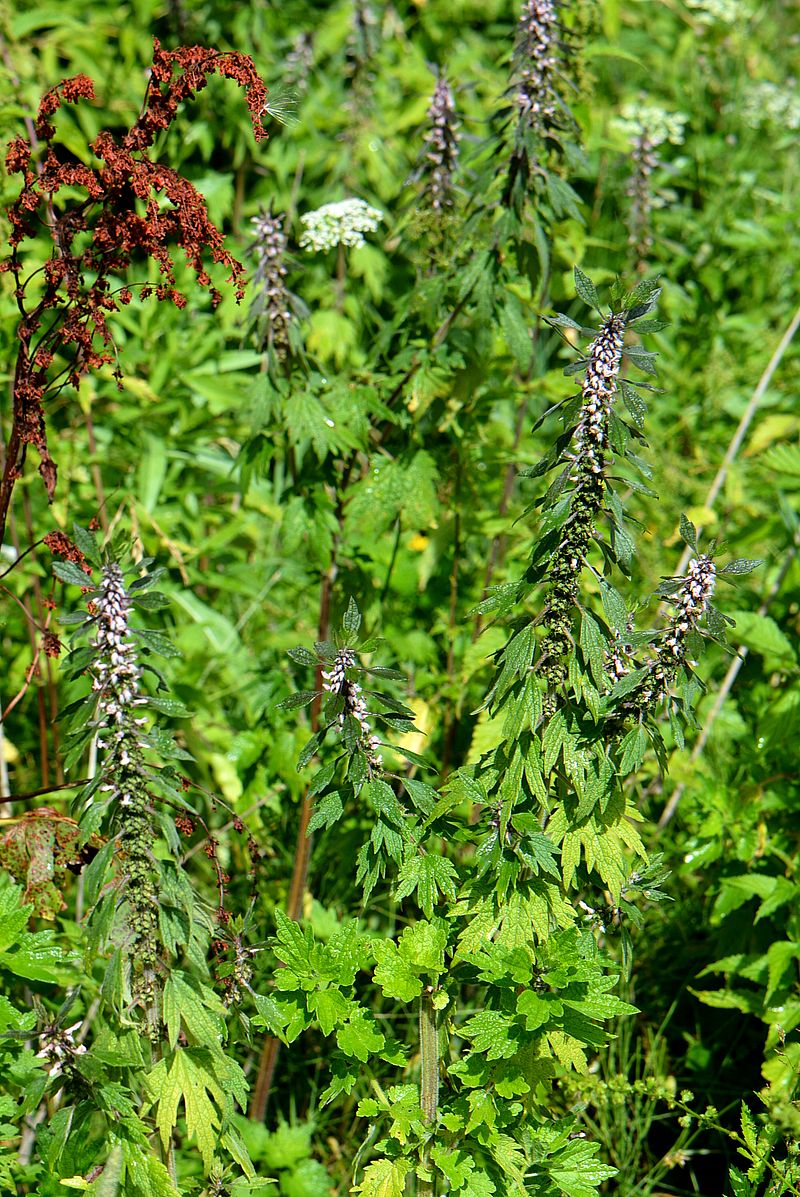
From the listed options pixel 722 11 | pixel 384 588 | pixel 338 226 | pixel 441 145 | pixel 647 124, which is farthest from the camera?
pixel 722 11

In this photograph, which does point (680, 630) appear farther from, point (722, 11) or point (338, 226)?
point (722, 11)

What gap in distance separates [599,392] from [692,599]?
32cm

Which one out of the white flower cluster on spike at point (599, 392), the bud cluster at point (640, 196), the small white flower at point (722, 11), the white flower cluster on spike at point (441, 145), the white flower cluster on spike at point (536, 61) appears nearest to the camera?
the white flower cluster on spike at point (599, 392)

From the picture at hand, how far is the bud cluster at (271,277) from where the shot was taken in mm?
2213

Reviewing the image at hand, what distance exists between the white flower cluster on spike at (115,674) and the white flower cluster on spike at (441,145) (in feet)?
4.34

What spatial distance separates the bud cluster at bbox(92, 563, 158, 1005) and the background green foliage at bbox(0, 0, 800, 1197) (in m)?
0.08

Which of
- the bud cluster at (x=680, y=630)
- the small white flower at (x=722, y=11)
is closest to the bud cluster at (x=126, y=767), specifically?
the bud cluster at (x=680, y=630)

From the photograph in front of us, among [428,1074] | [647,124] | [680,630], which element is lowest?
[428,1074]

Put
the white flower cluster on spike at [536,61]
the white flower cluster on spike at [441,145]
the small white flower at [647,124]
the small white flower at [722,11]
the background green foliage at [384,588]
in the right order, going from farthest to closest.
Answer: the small white flower at [722,11], the small white flower at [647,124], the white flower cluster on spike at [441,145], the white flower cluster on spike at [536,61], the background green foliage at [384,588]

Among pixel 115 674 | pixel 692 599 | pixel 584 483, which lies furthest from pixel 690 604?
pixel 115 674

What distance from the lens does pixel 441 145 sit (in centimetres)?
242

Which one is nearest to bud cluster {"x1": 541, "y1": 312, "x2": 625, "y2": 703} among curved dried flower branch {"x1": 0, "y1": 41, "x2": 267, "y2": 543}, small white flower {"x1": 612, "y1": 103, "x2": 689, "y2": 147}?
curved dried flower branch {"x1": 0, "y1": 41, "x2": 267, "y2": 543}

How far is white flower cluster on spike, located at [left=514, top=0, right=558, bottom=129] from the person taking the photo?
216 centimetres

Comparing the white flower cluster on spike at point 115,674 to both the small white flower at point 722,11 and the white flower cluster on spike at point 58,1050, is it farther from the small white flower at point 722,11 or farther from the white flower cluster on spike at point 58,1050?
the small white flower at point 722,11
